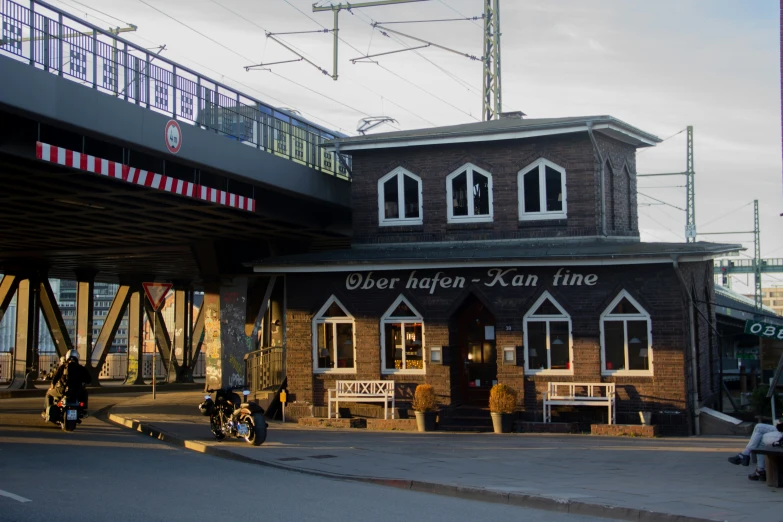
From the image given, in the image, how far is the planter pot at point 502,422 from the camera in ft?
67.2

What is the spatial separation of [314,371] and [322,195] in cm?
619

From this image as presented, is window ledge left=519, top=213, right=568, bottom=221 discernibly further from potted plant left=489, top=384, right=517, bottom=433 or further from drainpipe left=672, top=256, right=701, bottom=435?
potted plant left=489, top=384, right=517, bottom=433

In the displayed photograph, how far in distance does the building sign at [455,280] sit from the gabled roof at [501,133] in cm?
362

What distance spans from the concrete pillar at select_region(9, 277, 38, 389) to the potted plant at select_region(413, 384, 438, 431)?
873 inches

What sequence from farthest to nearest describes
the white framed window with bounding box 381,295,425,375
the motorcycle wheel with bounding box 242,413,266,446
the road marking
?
the white framed window with bounding box 381,295,425,375 → the motorcycle wheel with bounding box 242,413,266,446 → the road marking

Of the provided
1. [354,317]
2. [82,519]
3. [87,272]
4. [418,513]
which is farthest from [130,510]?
[87,272]

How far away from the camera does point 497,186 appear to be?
23.4 m

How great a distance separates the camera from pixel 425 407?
826 inches

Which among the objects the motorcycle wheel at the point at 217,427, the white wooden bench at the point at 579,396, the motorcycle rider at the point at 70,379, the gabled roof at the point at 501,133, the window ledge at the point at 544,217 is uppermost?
the gabled roof at the point at 501,133

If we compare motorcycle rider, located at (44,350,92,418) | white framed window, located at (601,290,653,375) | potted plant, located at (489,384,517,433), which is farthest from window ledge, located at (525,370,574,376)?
motorcycle rider, located at (44,350,92,418)

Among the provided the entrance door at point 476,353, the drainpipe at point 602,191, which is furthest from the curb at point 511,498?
the drainpipe at point 602,191

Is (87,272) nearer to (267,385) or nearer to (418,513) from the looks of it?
(267,385)

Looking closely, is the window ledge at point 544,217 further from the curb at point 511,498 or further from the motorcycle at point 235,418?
the curb at point 511,498

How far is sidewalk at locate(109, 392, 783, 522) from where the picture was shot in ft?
36.9
